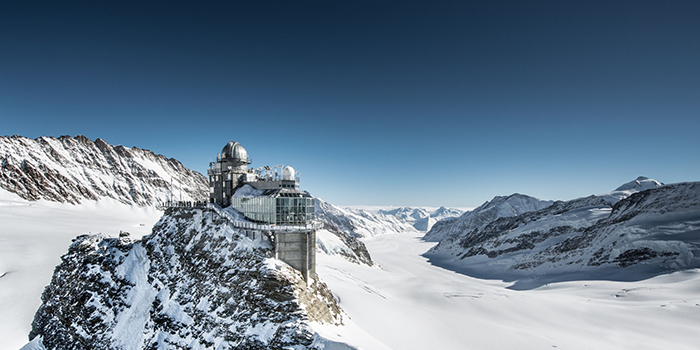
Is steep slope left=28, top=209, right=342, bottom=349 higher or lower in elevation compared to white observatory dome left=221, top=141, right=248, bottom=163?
lower

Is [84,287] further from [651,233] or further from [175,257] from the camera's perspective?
[651,233]

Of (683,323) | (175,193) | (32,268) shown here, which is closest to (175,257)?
(32,268)

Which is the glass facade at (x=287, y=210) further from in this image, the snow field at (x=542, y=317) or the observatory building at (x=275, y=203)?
the snow field at (x=542, y=317)

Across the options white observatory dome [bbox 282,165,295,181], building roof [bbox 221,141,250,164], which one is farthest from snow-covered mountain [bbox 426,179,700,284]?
building roof [bbox 221,141,250,164]

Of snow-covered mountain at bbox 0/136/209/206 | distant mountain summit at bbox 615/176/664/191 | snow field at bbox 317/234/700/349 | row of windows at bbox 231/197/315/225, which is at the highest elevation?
snow-covered mountain at bbox 0/136/209/206

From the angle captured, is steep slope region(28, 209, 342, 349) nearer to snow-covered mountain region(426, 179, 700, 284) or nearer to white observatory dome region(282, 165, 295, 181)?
white observatory dome region(282, 165, 295, 181)

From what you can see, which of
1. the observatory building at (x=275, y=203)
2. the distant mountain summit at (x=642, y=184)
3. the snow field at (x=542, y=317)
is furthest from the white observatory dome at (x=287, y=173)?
the distant mountain summit at (x=642, y=184)
